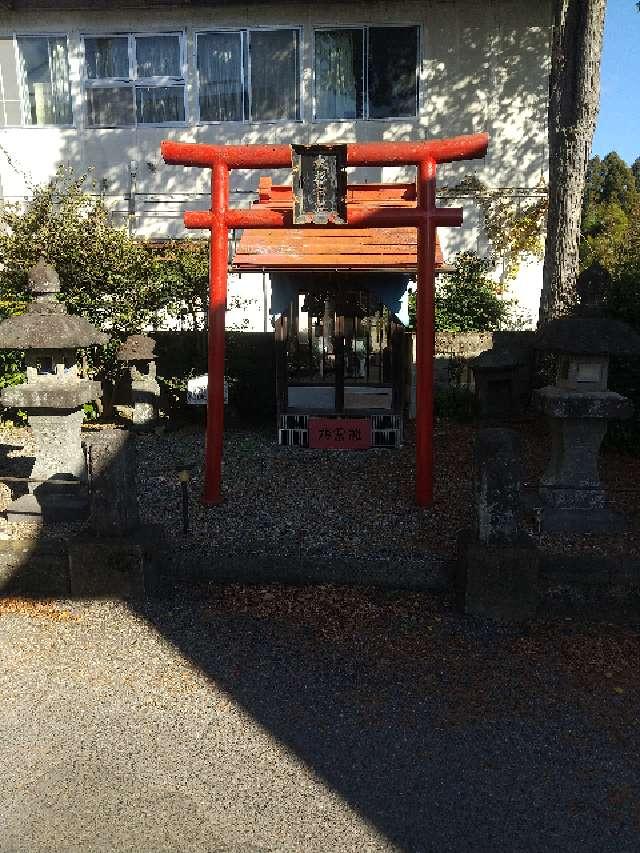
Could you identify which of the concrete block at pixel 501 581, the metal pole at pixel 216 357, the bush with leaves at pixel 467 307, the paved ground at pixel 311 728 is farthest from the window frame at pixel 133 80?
the concrete block at pixel 501 581

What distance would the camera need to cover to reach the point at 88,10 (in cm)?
1305

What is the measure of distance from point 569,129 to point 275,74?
6.44 metres

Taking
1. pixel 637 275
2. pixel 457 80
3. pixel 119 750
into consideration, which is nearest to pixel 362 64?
pixel 457 80

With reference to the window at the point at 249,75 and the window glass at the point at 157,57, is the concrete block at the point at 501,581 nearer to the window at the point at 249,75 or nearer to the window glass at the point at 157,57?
the window at the point at 249,75

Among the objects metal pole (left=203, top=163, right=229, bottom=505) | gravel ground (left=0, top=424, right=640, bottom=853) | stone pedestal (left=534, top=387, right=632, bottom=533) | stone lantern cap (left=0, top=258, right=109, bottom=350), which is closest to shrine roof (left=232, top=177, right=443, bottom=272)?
metal pole (left=203, top=163, right=229, bottom=505)

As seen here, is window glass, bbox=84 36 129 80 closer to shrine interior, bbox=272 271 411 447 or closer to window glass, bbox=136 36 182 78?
window glass, bbox=136 36 182 78

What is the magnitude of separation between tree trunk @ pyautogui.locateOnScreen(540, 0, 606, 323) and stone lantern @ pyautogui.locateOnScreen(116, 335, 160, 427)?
6.68 m

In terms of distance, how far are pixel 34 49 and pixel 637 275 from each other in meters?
13.0

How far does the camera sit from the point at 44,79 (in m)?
13.5

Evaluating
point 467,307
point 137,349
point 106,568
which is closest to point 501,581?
point 106,568

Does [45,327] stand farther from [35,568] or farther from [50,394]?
[35,568]

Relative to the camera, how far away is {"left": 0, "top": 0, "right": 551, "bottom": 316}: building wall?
12.9m

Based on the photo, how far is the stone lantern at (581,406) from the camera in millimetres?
5809

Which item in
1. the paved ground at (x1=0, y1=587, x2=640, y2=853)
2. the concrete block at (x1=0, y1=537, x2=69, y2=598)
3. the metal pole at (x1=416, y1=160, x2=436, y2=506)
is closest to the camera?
the paved ground at (x1=0, y1=587, x2=640, y2=853)
